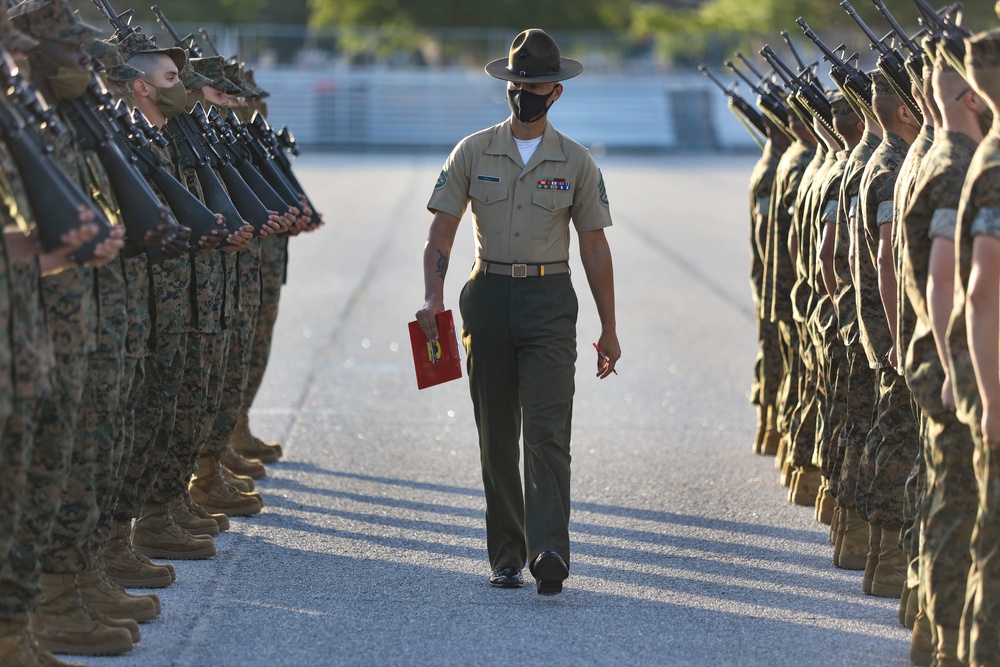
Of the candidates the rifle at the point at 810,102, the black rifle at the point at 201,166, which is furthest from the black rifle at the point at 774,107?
the black rifle at the point at 201,166

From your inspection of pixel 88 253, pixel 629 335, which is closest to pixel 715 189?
pixel 629 335

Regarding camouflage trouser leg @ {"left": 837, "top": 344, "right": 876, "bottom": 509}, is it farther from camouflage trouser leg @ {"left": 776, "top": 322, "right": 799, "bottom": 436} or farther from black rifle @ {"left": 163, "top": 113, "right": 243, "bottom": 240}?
black rifle @ {"left": 163, "top": 113, "right": 243, "bottom": 240}

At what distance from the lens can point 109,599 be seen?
6.06 meters

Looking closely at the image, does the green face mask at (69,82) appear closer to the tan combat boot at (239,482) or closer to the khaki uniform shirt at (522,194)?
the khaki uniform shirt at (522,194)

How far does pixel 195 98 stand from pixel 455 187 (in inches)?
75.8

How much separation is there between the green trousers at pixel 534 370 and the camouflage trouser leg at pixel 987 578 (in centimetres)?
195

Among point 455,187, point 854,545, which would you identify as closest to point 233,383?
point 455,187

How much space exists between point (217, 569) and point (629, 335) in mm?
8327

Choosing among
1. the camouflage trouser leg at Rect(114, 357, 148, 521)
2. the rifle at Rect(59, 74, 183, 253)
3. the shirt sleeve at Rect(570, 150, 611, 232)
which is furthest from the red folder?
the rifle at Rect(59, 74, 183, 253)

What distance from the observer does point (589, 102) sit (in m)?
50.8

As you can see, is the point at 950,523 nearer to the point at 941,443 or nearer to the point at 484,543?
the point at 941,443

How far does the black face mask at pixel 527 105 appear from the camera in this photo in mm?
6625

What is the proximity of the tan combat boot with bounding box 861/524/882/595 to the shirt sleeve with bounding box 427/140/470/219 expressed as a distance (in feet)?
7.03

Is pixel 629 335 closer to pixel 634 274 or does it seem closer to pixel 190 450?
pixel 634 274
